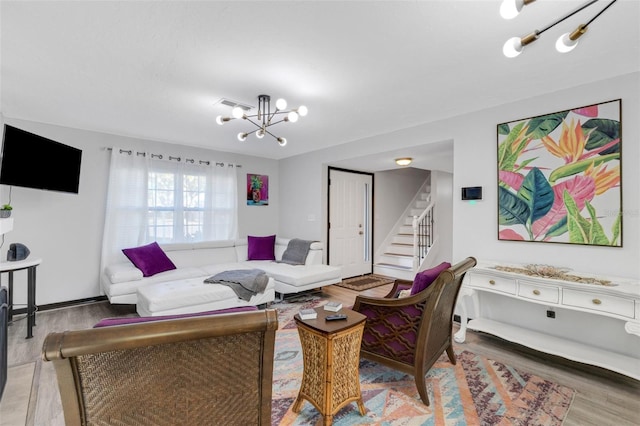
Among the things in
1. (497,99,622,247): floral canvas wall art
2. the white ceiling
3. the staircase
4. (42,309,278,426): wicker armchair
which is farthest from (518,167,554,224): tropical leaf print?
(42,309,278,426): wicker armchair

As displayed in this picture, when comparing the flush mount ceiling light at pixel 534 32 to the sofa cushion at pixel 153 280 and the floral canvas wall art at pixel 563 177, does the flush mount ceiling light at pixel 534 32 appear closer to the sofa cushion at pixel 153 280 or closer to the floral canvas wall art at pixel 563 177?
the floral canvas wall art at pixel 563 177

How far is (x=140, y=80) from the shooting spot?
2.69 m

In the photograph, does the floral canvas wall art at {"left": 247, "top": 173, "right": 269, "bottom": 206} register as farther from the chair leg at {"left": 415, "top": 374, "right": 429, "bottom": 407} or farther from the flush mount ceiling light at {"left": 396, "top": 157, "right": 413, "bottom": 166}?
the chair leg at {"left": 415, "top": 374, "right": 429, "bottom": 407}

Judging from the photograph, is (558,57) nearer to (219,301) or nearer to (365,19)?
(365,19)

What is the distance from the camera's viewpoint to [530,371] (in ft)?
8.14

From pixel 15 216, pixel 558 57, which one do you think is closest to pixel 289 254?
pixel 15 216

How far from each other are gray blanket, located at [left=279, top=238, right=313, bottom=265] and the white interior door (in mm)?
736

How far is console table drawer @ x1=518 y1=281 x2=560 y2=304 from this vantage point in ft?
8.09

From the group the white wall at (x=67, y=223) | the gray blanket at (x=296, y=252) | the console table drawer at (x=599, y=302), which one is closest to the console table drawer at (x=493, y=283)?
the console table drawer at (x=599, y=302)

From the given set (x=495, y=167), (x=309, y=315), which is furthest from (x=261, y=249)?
(x=495, y=167)

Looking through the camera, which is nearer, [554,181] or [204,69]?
[204,69]

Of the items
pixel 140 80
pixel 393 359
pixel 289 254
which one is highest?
pixel 140 80

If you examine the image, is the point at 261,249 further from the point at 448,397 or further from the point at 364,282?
the point at 448,397

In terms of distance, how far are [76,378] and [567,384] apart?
10.1ft
